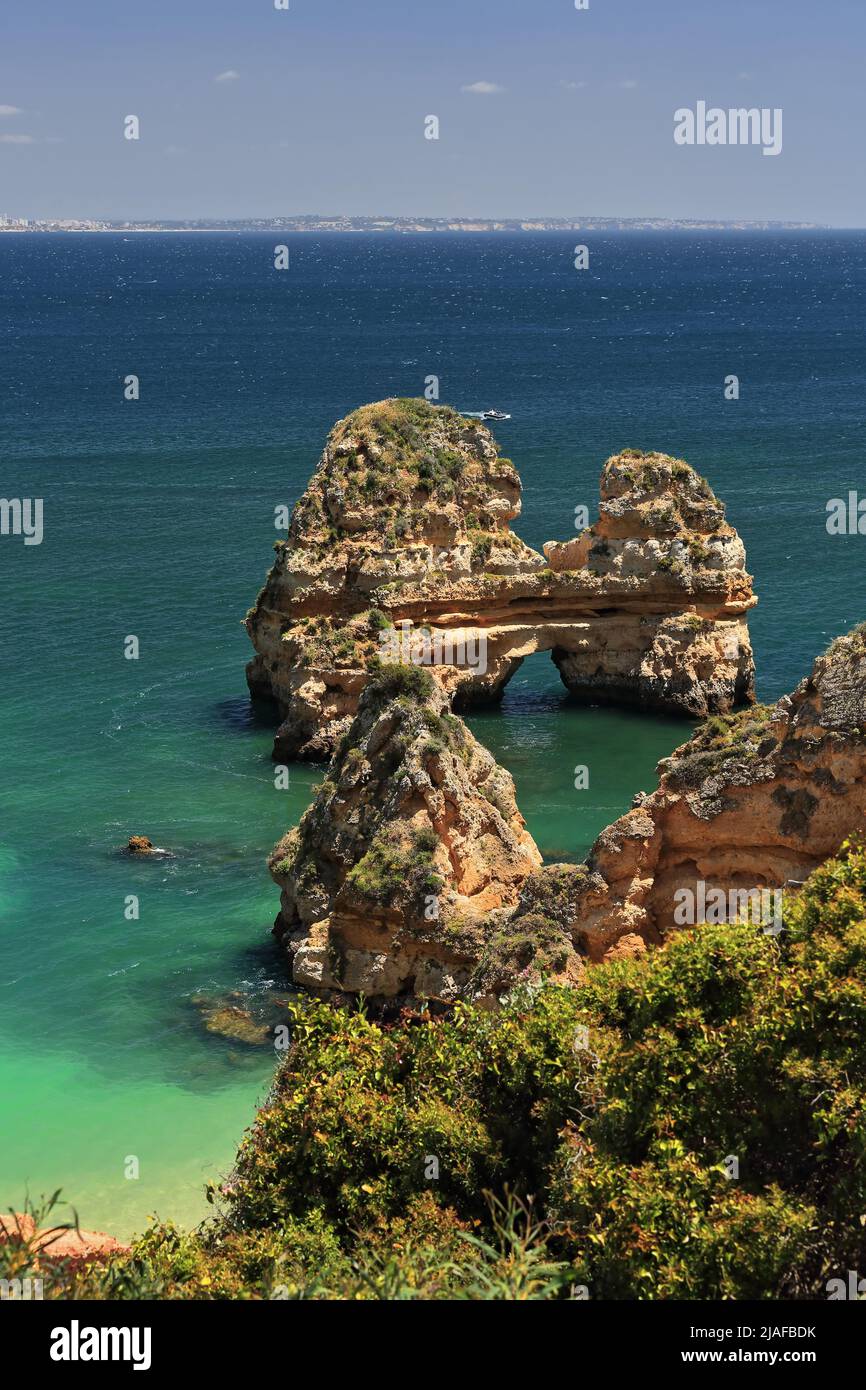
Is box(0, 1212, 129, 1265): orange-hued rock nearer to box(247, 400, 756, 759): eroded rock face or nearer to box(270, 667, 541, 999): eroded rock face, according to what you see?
box(270, 667, 541, 999): eroded rock face

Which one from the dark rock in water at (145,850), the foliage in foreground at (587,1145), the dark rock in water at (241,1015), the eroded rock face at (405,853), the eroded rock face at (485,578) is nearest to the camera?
the foliage in foreground at (587,1145)

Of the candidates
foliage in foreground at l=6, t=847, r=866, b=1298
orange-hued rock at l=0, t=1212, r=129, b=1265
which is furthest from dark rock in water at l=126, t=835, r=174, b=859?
foliage in foreground at l=6, t=847, r=866, b=1298

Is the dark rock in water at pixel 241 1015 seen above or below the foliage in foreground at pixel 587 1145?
below

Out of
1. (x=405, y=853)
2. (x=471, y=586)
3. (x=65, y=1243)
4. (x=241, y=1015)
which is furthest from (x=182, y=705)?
(x=65, y=1243)

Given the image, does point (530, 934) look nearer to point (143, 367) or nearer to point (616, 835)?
point (616, 835)

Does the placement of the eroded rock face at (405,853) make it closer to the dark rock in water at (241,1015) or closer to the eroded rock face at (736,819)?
the dark rock in water at (241,1015)

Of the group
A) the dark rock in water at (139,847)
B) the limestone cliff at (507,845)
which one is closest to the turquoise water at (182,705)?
the dark rock in water at (139,847)
